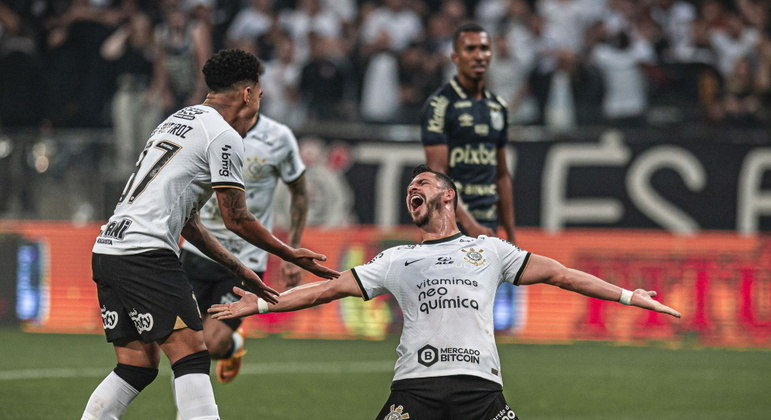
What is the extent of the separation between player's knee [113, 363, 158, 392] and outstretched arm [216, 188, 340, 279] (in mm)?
943

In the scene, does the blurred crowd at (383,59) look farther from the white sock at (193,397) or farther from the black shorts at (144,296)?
the white sock at (193,397)

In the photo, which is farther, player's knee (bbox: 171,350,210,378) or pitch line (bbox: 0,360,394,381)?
pitch line (bbox: 0,360,394,381)

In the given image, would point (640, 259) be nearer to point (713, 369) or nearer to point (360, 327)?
point (713, 369)

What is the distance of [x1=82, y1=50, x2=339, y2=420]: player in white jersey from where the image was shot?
22.0ft

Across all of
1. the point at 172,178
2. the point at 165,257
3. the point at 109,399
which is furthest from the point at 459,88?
the point at 109,399

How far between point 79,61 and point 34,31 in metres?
1.17

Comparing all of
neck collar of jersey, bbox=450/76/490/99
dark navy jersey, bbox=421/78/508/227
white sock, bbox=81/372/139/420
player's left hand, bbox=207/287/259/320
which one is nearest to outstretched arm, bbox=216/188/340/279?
player's left hand, bbox=207/287/259/320

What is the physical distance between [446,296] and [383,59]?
11745 millimetres

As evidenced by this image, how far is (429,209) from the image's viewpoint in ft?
22.6

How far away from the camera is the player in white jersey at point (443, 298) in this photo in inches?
254

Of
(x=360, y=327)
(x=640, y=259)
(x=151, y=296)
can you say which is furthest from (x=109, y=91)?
(x=151, y=296)

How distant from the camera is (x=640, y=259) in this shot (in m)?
15.6

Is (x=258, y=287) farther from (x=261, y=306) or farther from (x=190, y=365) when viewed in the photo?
(x=190, y=365)

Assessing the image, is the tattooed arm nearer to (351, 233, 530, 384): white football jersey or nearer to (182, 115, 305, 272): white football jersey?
(351, 233, 530, 384): white football jersey
